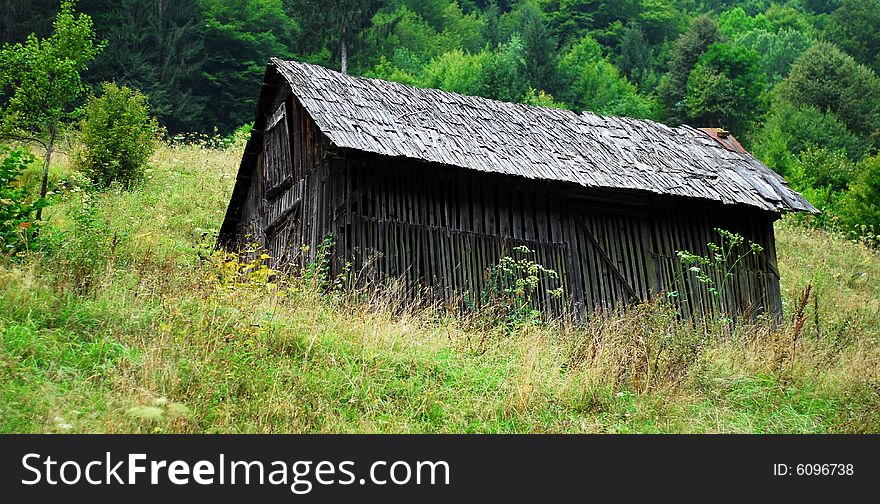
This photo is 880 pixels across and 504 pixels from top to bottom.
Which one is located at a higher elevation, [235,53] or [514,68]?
[235,53]

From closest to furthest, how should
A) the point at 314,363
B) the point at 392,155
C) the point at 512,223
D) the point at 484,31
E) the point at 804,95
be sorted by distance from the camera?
the point at 314,363 < the point at 392,155 < the point at 512,223 < the point at 804,95 < the point at 484,31

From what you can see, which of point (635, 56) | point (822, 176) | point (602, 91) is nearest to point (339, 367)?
point (822, 176)

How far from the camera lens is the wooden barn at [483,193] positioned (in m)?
12.3

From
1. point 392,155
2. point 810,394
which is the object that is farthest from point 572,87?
point 810,394

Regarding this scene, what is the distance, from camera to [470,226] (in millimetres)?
12898

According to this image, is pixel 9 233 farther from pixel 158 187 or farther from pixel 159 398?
pixel 158 187

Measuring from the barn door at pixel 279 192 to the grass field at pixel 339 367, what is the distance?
3.00m

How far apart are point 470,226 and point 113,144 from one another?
10614 mm

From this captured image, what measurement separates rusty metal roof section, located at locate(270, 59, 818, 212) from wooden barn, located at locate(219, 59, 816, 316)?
0.04 meters

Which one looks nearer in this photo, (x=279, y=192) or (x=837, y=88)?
(x=279, y=192)

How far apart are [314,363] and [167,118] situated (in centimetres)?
2813

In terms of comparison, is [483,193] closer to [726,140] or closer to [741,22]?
[726,140]

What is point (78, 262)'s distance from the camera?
29.8ft

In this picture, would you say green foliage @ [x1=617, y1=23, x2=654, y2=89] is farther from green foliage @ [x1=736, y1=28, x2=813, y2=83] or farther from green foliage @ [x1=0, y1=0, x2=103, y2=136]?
green foliage @ [x1=0, y1=0, x2=103, y2=136]
